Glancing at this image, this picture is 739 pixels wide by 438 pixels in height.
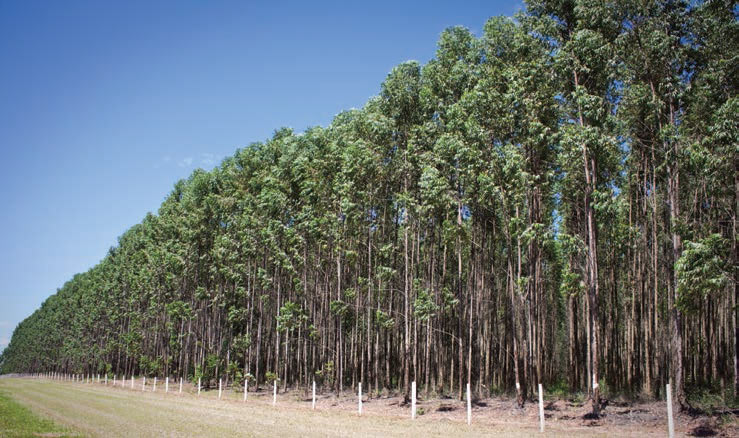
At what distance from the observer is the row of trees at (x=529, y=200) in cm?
1822

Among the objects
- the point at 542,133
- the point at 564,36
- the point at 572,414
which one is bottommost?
the point at 572,414

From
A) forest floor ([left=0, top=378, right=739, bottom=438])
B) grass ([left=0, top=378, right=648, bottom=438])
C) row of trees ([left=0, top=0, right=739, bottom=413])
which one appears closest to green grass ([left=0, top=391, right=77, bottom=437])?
grass ([left=0, top=378, right=648, bottom=438])

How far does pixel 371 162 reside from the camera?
28203 millimetres

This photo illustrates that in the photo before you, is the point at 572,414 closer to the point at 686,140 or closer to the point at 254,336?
the point at 686,140

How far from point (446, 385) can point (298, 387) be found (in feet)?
38.0

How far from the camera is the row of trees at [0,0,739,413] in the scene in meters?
18.2

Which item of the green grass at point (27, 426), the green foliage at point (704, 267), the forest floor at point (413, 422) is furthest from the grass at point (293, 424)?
the green foliage at point (704, 267)

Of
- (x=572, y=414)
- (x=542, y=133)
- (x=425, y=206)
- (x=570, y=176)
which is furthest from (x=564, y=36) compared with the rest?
(x=572, y=414)

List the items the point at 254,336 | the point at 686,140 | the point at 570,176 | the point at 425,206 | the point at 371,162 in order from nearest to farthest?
the point at 686,140, the point at 570,176, the point at 425,206, the point at 371,162, the point at 254,336

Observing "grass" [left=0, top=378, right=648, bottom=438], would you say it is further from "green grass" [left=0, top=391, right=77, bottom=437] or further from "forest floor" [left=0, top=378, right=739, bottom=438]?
"green grass" [left=0, top=391, right=77, bottom=437]

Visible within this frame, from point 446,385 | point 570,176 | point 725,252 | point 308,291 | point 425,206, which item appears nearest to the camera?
point 725,252

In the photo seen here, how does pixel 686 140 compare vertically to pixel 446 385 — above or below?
above

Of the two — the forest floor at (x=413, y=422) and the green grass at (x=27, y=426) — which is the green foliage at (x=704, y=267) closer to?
the forest floor at (x=413, y=422)

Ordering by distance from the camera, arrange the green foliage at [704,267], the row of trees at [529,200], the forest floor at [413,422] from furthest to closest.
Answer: the row of trees at [529,200] < the forest floor at [413,422] < the green foliage at [704,267]
